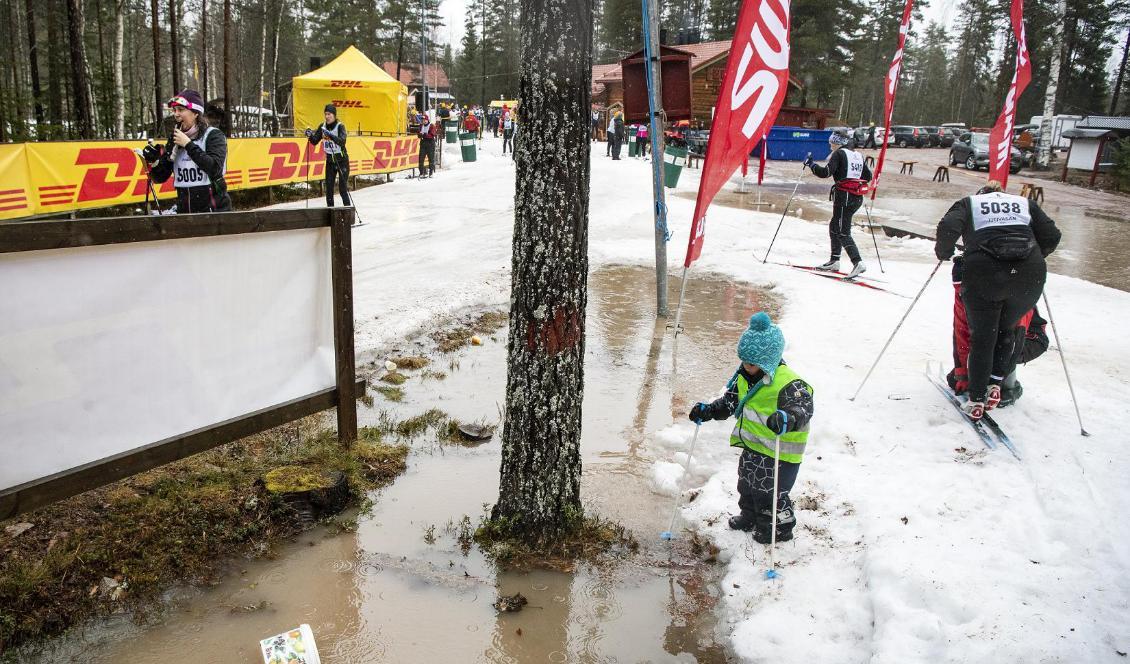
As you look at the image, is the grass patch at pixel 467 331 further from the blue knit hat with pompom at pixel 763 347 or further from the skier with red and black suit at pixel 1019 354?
the skier with red and black suit at pixel 1019 354

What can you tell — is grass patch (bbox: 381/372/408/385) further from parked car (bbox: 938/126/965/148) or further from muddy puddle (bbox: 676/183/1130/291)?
parked car (bbox: 938/126/965/148)

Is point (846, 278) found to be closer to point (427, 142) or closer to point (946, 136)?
point (427, 142)

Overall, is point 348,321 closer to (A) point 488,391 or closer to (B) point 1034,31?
(A) point 488,391

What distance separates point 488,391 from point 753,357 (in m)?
3.25

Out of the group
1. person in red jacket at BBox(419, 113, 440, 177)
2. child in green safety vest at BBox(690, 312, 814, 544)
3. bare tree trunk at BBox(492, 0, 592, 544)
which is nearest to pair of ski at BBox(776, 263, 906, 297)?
child in green safety vest at BBox(690, 312, 814, 544)

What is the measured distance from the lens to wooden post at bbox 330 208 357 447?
4859mm

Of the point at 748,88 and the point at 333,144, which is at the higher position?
the point at 748,88

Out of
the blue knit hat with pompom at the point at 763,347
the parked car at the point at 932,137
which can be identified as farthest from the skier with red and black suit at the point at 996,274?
the parked car at the point at 932,137

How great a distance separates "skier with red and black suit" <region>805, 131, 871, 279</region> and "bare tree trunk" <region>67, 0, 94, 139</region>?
1473cm

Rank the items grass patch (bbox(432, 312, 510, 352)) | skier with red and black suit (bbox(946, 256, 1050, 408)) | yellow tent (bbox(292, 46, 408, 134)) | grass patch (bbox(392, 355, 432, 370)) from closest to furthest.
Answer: skier with red and black suit (bbox(946, 256, 1050, 408)), grass patch (bbox(392, 355, 432, 370)), grass patch (bbox(432, 312, 510, 352)), yellow tent (bbox(292, 46, 408, 134))

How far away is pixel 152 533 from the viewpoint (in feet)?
13.0

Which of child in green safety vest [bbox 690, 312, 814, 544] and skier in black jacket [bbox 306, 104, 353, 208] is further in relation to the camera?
skier in black jacket [bbox 306, 104, 353, 208]

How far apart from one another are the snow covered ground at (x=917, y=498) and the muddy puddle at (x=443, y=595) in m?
0.31

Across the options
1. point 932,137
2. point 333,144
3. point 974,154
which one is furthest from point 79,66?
point 932,137
